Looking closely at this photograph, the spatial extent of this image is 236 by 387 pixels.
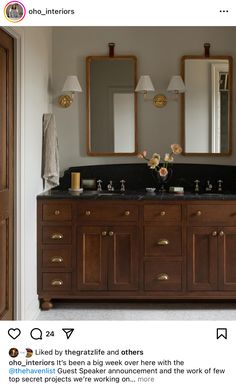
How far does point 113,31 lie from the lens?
3393mm

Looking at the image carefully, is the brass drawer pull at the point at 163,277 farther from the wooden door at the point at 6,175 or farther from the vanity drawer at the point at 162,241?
the wooden door at the point at 6,175

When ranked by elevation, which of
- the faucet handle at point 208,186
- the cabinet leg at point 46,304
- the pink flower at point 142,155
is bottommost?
the cabinet leg at point 46,304

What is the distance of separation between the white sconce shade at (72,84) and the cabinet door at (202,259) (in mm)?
1149

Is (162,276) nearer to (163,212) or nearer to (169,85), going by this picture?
(163,212)

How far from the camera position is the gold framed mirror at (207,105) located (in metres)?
3.38

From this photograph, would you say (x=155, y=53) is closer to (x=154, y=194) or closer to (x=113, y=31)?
(x=113, y=31)

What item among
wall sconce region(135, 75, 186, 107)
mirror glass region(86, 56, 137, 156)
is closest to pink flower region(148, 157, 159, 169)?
mirror glass region(86, 56, 137, 156)

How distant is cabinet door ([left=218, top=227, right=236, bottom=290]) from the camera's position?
2.94 m

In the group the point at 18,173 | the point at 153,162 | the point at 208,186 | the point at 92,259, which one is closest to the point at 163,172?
the point at 153,162
